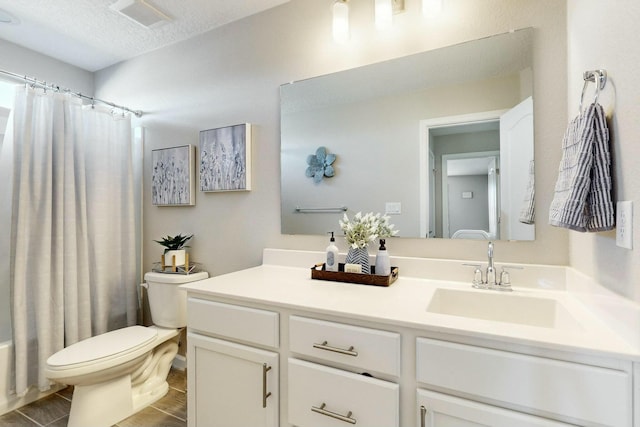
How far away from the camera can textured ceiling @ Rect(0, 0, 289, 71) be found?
1.88 meters

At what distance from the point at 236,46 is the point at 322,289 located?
171 centimetres

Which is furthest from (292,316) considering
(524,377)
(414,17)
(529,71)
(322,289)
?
(414,17)

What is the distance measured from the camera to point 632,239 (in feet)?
2.50

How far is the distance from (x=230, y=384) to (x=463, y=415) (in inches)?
35.0

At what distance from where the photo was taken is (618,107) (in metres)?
0.84

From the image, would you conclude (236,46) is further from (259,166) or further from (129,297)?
(129,297)

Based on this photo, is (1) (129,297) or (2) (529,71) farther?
(1) (129,297)

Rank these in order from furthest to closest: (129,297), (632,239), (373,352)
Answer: (129,297) < (373,352) < (632,239)

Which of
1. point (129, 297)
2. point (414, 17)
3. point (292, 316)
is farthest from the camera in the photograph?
point (129, 297)

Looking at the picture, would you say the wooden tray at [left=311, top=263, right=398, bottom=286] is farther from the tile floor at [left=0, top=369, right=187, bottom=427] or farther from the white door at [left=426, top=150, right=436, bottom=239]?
the tile floor at [left=0, top=369, right=187, bottom=427]

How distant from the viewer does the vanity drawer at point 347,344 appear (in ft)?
3.13

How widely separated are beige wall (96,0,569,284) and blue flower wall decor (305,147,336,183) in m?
0.23

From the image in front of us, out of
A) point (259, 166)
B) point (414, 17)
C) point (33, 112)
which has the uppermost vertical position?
point (414, 17)

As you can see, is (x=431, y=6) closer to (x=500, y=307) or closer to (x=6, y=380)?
(x=500, y=307)
